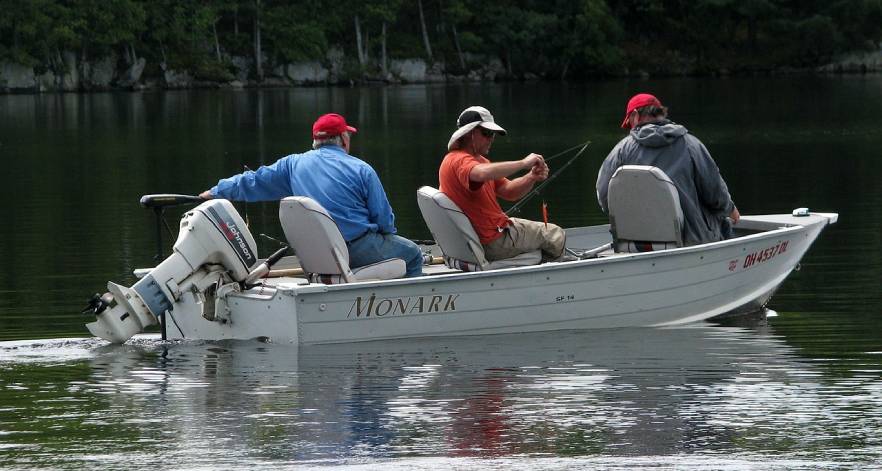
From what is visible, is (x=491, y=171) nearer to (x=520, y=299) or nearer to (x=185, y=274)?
(x=520, y=299)

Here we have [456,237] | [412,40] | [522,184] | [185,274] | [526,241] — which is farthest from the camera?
[412,40]

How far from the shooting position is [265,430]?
848 centimetres

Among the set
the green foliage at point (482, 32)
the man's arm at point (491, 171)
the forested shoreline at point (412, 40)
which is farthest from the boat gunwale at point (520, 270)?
the green foliage at point (482, 32)

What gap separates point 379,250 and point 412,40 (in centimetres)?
8479

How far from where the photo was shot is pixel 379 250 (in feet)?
36.4

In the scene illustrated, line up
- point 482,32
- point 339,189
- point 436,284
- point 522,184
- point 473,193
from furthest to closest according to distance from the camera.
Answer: point 482,32 < point 473,193 < point 339,189 < point 522,184 < point 436,284

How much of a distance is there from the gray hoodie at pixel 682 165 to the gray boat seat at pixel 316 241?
2079 millimetres

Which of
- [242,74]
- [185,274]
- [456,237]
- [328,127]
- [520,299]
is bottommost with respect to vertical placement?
[520,299]

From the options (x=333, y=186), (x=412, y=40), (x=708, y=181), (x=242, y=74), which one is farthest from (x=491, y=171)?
(x=412, y=40)

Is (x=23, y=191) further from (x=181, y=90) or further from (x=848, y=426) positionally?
(x=181, y=90)

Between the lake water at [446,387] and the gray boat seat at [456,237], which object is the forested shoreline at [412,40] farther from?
the gray boat seat at [456,237]

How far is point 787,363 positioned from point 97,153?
27.2m

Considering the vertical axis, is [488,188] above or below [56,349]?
above

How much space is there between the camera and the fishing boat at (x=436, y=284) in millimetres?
10484
